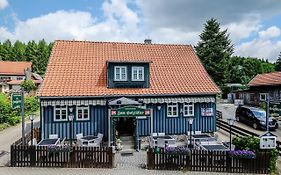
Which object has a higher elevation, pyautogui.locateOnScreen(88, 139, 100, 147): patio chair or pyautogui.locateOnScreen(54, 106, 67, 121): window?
pyautogui.locateOnScreen(54, 106, 67, 121): window

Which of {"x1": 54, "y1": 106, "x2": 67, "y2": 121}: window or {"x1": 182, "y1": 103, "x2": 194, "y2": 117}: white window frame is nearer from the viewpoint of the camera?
{"x1": 54, "y1": 106, "x2": 67, "y2": 121}: window

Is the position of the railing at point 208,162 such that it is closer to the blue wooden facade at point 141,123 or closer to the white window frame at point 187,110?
the blue wooden facade at point 141,123

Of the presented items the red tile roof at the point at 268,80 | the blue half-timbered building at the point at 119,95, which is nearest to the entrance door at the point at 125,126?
the blue half-timbered building at the point at 119,95

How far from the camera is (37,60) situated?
82.0m

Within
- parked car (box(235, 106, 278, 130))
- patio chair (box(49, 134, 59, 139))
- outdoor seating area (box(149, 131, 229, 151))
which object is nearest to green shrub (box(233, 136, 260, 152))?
outdoor seating area (box(149, 131, 229, 151))

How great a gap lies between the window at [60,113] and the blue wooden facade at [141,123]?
0.21m

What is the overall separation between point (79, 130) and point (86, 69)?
15.9 ft

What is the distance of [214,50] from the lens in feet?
166

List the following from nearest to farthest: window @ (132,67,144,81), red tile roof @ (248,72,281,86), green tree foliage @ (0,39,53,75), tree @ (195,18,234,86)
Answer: window @ (132,67,144,81)
red tile roof @ (248,72,281,86)
tree @ (195,18,234,86)
green tree foliage @ (0,39,53,75)

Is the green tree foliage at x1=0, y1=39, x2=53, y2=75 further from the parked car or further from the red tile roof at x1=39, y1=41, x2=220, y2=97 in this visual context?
the parked car

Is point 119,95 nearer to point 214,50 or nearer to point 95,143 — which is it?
point 95,143

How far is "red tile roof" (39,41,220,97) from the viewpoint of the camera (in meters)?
20.3

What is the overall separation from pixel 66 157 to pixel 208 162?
24.0ft

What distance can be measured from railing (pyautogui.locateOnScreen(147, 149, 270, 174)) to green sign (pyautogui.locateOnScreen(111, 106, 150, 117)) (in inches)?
151
